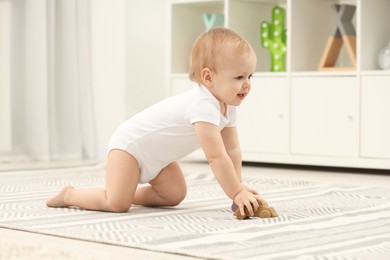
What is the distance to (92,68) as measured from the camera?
395 cm

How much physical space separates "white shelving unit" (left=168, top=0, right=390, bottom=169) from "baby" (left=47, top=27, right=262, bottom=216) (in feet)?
4.22

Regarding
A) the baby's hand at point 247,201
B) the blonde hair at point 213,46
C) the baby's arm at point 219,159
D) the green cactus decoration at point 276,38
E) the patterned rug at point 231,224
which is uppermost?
the green cactus decoration at point 276,38

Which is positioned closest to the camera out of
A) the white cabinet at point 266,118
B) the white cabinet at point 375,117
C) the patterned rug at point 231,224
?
the patterned rug at point 231,224

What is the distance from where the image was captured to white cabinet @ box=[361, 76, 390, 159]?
2.97 metres

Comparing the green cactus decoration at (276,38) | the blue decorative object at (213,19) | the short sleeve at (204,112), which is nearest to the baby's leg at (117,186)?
the short sleeve at (204,112)

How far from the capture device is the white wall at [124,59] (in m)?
3.86

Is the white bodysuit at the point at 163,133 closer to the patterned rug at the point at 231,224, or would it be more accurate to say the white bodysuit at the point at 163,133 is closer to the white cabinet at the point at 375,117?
the patterned rug at the point at 231,224

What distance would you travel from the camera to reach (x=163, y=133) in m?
1.80

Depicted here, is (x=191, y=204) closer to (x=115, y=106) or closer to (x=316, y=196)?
(x=316, y=196)

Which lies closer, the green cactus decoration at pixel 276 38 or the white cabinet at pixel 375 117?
the white cabinet at pixel 375 117

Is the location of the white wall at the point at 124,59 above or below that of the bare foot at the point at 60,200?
above

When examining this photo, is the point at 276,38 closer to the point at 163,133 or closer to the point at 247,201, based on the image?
the point at 163,133

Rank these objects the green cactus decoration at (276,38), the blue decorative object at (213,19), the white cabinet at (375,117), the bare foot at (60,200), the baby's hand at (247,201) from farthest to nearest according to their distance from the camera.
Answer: the blue decorative object at (213,19) → the green cactus decoration at (276,38) → the white cabinet at (375,117) → the bare foot at (60,200) → the baby's hand at (247,201)

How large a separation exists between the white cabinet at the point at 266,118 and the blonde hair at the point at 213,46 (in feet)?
5.01
